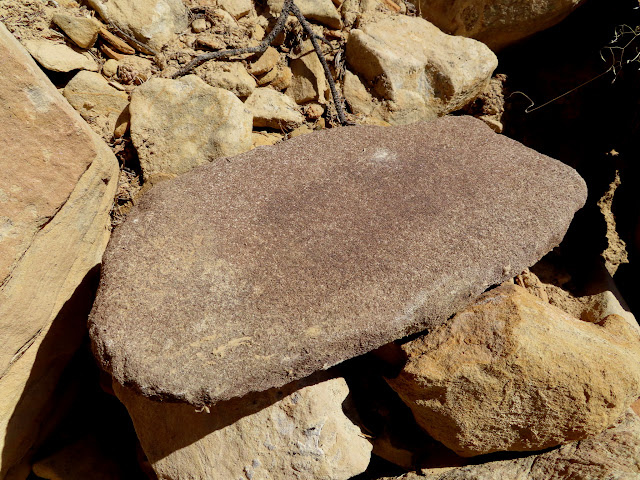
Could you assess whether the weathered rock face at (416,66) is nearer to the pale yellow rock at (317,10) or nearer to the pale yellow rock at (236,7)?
the pale yellow rock at (317,10)

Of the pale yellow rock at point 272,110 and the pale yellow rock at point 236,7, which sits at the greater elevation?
the pale yellow rock at point 236,7

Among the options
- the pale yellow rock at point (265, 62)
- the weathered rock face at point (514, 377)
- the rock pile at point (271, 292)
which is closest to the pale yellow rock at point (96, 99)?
the rock pile at point (271, 292)

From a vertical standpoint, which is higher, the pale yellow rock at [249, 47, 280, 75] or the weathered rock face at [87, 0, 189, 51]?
the weathered rock face at [87, 0, 189, 51]

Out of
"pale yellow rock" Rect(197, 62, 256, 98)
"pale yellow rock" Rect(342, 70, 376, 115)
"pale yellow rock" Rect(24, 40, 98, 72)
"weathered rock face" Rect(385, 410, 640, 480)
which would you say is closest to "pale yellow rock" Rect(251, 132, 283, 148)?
"pale yellow rock" Rect(197, 62, 256, 98)

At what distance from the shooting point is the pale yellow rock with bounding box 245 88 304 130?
2064 mm

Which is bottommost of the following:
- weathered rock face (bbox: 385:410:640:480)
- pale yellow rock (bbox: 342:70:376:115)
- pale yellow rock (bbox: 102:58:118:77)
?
weathered rock face (bbox: 385:410:640:480)

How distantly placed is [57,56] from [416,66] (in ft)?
4.34

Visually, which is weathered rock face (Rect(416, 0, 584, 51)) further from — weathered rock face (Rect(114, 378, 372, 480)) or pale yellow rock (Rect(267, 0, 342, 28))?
weathered rock face (Rect(114, 378, 372, 480))

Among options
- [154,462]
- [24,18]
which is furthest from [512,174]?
[24,18]

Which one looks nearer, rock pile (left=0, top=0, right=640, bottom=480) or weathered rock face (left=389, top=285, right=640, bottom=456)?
rock pile (left=0, top=0, right=640, bottom=480)

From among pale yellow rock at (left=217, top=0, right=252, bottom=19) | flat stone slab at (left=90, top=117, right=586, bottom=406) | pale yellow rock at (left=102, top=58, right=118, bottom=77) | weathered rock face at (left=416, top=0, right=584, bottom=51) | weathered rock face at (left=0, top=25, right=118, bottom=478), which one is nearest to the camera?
flat stone slab at (left=90, top=117, right=586, bottom=406)

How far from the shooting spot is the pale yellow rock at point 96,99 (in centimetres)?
185

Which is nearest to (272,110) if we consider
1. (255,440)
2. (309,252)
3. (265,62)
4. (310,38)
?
(265,62)

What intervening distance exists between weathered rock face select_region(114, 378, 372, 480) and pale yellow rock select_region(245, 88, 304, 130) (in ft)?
3.34
